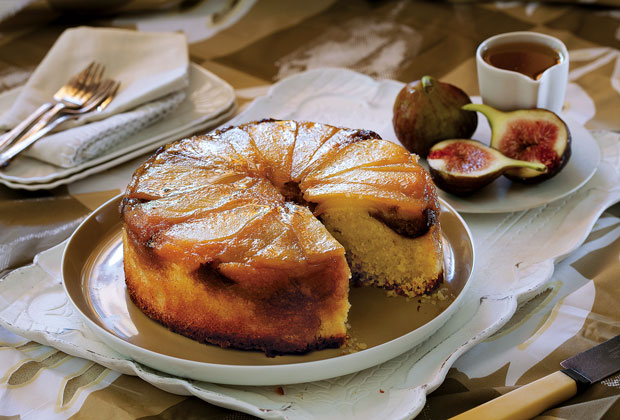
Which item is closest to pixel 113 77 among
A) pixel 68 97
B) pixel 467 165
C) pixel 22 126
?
pixel 68 97

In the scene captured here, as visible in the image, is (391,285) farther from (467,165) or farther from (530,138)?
(530,138)

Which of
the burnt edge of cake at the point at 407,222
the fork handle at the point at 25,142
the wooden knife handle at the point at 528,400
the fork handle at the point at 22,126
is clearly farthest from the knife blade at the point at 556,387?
the fork handle at the point at 22,126

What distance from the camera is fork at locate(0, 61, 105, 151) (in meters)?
3.10

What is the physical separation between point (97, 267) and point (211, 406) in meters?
0.69

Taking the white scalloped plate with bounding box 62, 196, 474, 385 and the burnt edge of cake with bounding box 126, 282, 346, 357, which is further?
the burnt edge of cake with bounding box 126, 282, 346, 357

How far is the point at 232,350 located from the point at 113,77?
2.12m

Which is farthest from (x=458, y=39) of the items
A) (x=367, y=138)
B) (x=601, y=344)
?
(x=601, y=344)

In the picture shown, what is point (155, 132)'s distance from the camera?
3275 millimetres

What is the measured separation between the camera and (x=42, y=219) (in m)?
2.83

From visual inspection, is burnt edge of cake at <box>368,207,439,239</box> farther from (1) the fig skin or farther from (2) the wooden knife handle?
(1) the fig skin

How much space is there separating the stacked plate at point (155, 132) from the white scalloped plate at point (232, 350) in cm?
64

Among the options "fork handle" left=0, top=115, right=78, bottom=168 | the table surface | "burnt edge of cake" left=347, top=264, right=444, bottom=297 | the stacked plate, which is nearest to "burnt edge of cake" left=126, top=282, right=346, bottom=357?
the table surface

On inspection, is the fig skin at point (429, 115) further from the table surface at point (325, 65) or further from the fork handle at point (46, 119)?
the fork handle at point (46, 119)

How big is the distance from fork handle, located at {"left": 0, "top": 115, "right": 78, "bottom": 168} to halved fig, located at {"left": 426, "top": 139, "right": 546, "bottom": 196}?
171 cm
